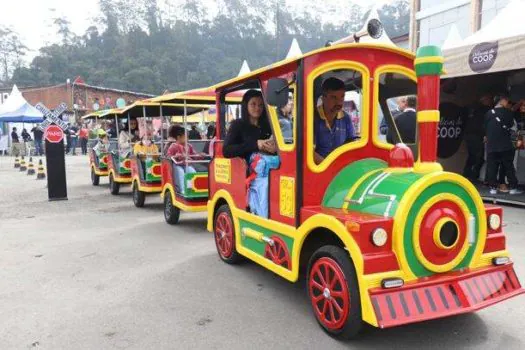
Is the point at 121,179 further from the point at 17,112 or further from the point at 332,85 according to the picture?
the point at 17,112

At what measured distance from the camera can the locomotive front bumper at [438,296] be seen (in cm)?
283

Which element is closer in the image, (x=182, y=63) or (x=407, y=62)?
(x=407, y=62)

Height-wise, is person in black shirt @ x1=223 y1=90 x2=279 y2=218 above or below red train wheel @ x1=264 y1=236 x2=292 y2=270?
above

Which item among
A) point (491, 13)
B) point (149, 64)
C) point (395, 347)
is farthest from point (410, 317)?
point (149, 64)

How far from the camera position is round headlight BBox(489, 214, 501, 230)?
3.40 m

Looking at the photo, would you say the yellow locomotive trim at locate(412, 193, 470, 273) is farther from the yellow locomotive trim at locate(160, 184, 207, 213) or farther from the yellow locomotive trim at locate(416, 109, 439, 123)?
the yellow locomotive trim at locate(160, 184, 207, 213)

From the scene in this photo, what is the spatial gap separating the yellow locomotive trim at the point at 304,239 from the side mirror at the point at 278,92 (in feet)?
3.14

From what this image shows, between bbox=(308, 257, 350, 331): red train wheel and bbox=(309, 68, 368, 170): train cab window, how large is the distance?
2.61 ft

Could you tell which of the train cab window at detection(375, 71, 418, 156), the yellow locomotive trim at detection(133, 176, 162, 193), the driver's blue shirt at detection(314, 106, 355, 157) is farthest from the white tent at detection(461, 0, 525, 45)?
the yellow locomotive trim at detection(133, 176, 162, 193)

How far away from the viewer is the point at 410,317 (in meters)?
2.83

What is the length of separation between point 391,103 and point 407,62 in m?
0.51

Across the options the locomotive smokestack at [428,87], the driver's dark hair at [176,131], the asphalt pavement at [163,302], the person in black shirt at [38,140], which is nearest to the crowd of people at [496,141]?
the asphalt pavement at [163,302]

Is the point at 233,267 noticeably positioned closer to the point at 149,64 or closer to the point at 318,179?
the point at 318,179

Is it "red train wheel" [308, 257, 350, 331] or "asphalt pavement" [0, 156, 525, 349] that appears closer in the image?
"red train wheel" [308, 257, 350, 331]
